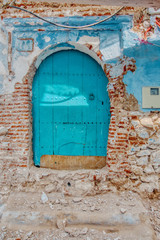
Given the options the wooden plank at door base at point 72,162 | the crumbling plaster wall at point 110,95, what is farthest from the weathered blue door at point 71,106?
the crumbling plaster wall at point 110,95

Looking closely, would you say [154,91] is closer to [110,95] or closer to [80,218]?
[110,95]

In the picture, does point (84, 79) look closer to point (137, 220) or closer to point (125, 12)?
point (125, 12)

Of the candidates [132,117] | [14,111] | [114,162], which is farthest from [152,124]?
Answer: [14,111]

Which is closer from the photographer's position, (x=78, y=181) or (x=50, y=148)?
(x=78, y=181)

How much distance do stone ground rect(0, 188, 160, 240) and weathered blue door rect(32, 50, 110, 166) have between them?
2.54 ft

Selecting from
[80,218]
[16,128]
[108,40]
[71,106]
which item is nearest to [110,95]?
[71,106]

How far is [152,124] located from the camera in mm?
2867

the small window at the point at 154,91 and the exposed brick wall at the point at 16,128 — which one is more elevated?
the small window at the point at 154,91

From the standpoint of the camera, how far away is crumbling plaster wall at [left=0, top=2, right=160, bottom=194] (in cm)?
287

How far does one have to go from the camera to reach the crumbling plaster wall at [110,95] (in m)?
2.87

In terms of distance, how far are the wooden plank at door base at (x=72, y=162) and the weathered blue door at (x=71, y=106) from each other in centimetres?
7

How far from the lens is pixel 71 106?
3170mm

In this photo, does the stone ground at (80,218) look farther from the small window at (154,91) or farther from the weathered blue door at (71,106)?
the small window at (154,91)

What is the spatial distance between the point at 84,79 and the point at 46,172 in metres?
1.72
